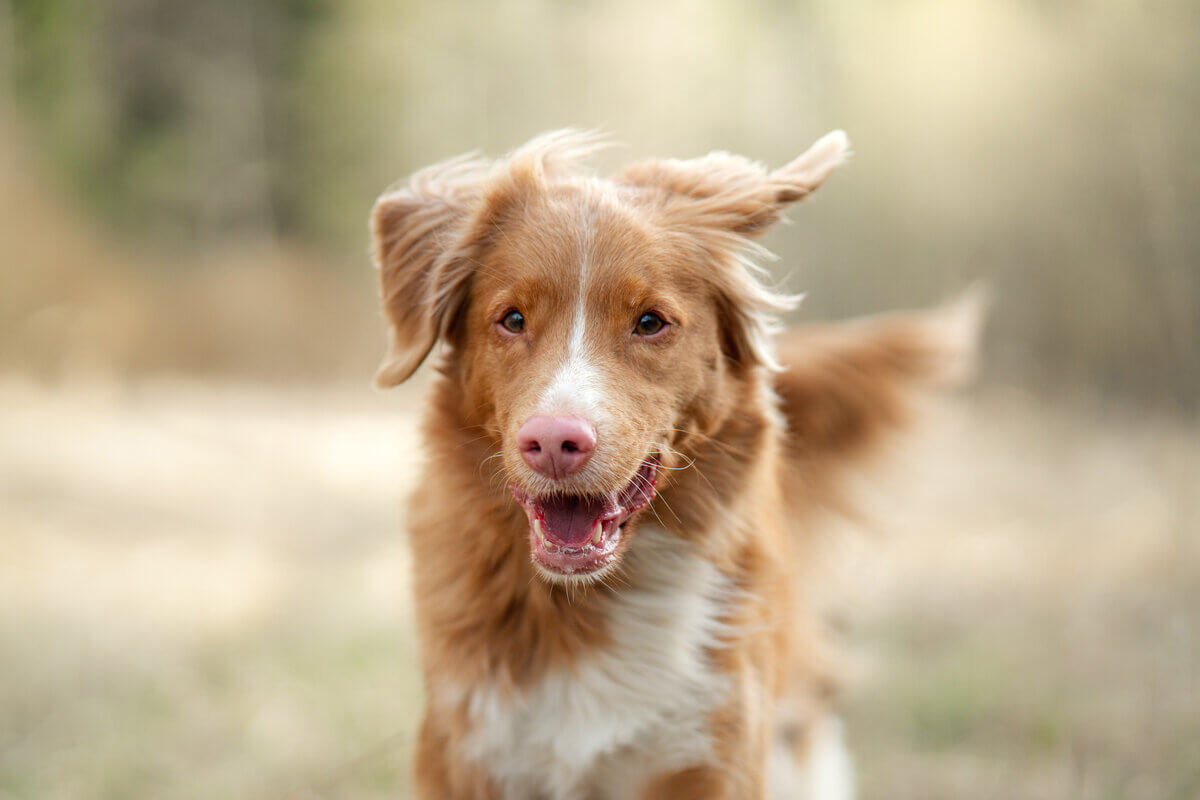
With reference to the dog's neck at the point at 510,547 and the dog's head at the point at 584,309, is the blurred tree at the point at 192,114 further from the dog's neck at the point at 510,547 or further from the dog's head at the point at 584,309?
the dog's neck at the point at 510,547

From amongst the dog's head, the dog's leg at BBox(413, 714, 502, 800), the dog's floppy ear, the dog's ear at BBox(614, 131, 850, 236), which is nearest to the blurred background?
the dog's floppy ear

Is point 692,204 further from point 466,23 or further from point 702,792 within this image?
point 466,23

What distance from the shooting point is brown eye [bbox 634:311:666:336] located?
2.94 metres

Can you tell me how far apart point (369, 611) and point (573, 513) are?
415cm

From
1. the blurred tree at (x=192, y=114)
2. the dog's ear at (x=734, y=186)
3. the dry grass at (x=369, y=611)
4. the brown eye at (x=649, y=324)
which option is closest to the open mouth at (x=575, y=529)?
the brown eye at (x=649, y=324)

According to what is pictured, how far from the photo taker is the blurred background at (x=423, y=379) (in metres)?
5.29

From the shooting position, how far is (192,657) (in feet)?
19.3

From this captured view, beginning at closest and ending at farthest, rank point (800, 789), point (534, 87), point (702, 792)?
point (702, 792)
point (800, 789)
point (534, 87)

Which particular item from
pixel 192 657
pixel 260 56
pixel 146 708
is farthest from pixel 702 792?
pixel 260 56

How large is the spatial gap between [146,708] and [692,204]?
387cm

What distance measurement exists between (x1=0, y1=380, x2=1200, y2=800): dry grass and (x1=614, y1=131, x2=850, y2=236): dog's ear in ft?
4.00

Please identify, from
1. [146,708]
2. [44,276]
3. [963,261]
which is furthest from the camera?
[44,276]

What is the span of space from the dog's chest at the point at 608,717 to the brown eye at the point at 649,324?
87 cm

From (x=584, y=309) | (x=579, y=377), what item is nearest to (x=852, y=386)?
(x=584, y=309)
